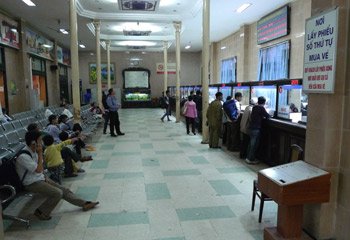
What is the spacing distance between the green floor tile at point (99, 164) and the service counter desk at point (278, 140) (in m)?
3.33

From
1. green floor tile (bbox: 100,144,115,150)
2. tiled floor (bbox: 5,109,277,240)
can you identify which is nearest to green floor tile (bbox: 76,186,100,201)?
tiled floor (bbox: 5,109,277,240)

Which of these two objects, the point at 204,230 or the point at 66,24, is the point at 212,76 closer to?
the point at 66,24

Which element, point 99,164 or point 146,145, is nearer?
point 99,164

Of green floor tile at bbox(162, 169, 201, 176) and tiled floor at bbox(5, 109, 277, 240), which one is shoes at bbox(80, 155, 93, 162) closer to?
tiled floor at bbox(5, 109, 277, 240)

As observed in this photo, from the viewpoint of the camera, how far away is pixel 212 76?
793 inches

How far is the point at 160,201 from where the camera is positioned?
425 centimetres

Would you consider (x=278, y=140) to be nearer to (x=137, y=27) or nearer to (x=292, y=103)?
(x=292, y=103)

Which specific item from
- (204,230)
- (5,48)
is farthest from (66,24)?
(204,230)

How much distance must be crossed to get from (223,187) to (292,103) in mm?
2222

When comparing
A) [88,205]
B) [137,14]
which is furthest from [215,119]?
[137,14]

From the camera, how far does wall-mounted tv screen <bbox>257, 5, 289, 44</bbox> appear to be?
34.4 ft

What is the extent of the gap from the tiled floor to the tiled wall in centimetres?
514

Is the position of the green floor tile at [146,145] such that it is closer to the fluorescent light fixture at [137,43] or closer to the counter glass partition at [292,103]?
the counter glass partition at [292,103]

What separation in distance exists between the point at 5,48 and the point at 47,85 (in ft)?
17.2
